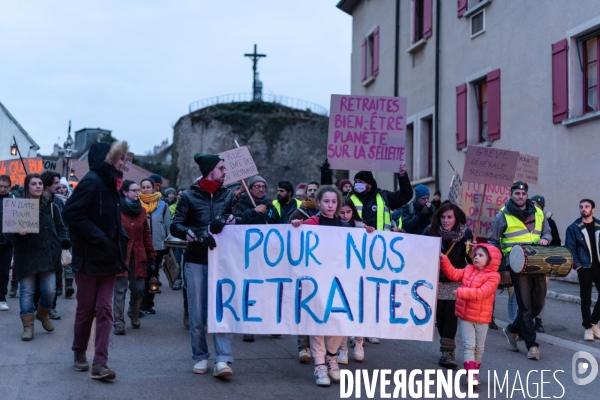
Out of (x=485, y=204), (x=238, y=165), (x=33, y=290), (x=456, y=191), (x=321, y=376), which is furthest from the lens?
(x=485, y=204)

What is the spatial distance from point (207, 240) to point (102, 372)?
139 centimetres

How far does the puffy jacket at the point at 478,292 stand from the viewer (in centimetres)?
719

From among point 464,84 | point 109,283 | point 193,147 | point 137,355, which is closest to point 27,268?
point 137,355

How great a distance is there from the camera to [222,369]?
6.98 metres

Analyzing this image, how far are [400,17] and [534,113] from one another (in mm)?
8468

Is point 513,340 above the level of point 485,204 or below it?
below

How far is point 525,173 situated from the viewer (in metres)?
12.6

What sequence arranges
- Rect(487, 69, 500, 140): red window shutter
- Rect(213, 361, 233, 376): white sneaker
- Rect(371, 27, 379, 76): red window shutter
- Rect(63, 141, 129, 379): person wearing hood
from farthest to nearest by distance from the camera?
Rect(371, 27, 379, 76): red window shutter → Rect(487, 69, 500, 140): red window shutter → Rect(63, 141, 129, 379): person wearing hood → Rect(213, 361, 233, 376): white sneaker

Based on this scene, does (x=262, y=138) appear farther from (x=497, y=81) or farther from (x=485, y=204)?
(x=485, y=204)

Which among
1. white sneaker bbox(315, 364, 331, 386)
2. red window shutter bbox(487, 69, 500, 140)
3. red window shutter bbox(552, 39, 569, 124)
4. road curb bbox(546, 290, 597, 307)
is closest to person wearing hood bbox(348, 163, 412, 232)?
white sneaker bbox(315, 364, 331, 386)

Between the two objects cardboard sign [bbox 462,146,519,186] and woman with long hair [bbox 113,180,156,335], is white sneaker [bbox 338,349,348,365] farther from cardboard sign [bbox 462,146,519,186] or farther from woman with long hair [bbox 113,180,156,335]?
cardboard sign [bbox 462,146,519,186]

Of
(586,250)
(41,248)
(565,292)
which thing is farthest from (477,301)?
(565,292)

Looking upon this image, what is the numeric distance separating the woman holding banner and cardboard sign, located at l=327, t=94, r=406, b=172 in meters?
2.15

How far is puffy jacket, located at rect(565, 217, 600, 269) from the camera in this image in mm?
10250
